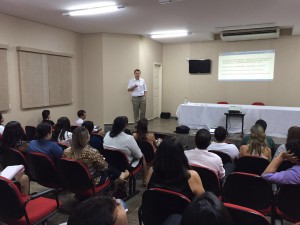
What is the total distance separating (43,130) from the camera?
2684 millimetres

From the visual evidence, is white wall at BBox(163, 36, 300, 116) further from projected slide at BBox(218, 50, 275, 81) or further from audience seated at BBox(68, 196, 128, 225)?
audience seated at BBox(68, 196, 128, 225)

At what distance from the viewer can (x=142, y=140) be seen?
3553 mm

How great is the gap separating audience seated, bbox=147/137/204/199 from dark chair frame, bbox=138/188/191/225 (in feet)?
0.45

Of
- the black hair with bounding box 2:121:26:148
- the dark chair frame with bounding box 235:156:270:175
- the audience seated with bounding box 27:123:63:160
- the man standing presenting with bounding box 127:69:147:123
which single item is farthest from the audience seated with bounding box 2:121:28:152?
the man standing presenting with bounding box 127:69:147:123

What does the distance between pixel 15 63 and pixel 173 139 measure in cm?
462

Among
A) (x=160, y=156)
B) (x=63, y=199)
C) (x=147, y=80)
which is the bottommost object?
(x=63, y=199)

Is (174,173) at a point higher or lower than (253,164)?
higher

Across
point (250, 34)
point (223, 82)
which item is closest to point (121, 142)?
point (250, 34)

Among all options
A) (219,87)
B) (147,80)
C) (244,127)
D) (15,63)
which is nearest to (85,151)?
(15,63)

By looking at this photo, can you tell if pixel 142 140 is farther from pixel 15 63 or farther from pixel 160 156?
pixel 15 63

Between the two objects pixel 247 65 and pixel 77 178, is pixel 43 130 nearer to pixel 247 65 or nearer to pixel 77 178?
pixel 77 178

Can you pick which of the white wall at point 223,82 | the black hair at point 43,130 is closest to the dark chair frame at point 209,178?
the black hair at point 43,130

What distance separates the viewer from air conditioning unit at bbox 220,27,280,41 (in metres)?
6.64

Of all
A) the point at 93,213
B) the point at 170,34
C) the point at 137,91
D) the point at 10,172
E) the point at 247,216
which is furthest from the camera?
the point at 170,34
